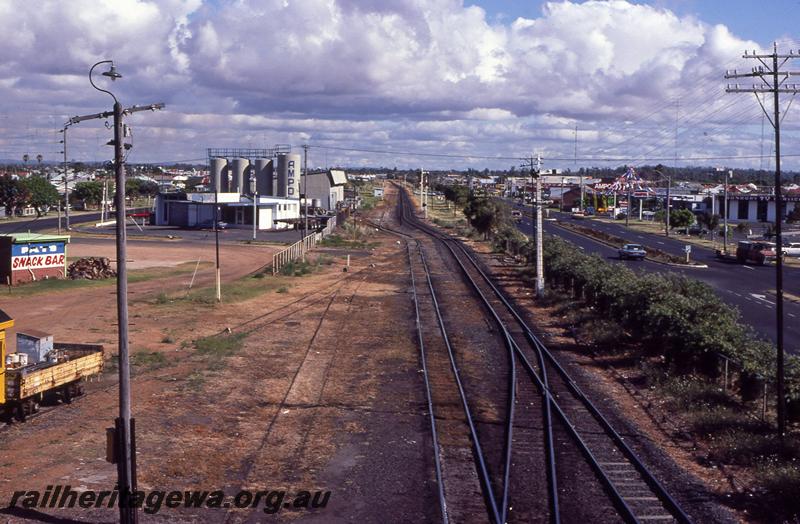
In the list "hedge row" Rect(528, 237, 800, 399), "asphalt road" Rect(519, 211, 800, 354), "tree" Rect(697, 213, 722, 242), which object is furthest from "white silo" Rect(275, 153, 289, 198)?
"hedge row" Rect(528, 237, 800, 399)

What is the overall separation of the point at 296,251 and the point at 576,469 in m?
40.6

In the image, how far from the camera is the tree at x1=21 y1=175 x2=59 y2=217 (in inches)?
3802

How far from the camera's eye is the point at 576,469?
13.7 meters

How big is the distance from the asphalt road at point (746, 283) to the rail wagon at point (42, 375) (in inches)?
710

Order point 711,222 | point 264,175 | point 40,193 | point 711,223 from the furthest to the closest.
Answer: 1. point 264,175
2. point 40,193
3. point 711,222
4. point 711,223

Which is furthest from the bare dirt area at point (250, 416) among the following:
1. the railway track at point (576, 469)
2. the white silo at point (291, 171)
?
the white silo at point (291, 171)

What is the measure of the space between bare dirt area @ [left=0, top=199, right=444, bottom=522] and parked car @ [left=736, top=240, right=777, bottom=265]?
31.4 meters

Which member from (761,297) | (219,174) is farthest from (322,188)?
(761,297)

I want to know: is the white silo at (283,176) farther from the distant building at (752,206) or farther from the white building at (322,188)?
the distant building at (752,206)

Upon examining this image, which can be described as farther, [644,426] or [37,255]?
[37,255]

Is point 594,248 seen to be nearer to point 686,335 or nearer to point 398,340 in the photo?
point 398,340

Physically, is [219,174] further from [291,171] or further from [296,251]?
[296,251]

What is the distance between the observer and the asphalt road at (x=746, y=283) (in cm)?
2952

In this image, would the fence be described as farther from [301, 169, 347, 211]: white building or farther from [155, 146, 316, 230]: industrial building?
[301, 169, 347, 211]: white building
